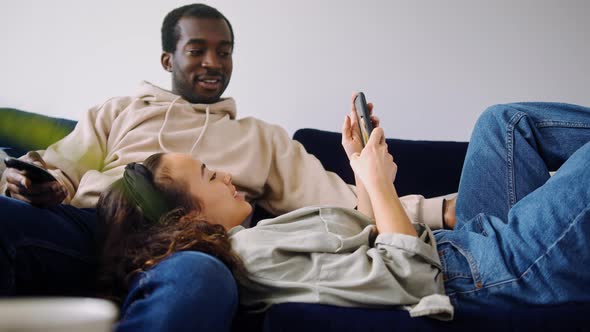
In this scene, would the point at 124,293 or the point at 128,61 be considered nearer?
the point at 124,293

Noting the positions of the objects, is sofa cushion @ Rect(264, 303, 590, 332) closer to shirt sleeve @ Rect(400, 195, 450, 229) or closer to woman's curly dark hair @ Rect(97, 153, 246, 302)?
woman's curly dark hair @ Rect(97, 153, 246, 302)

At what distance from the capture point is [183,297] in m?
0.74

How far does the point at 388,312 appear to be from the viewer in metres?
0.84

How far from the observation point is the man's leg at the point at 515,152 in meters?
1.18

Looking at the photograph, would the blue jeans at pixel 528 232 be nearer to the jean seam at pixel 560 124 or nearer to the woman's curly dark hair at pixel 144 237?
the jean seam at pixel 560 124

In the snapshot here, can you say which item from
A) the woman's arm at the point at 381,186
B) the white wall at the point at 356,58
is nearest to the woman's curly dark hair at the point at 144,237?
the woman's arm at the point at 381,186

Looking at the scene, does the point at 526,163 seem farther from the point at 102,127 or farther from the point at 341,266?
the point at 102,127

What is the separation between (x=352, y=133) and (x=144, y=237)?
55cm

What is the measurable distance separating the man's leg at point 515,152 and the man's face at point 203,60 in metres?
0.80

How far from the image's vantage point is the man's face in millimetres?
1677

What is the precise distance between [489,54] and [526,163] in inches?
36.7

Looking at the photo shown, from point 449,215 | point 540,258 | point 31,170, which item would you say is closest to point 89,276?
point 31,170

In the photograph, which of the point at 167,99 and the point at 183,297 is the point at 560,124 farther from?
the point at 167,99

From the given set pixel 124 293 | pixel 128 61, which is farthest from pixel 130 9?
pixel 124 293
